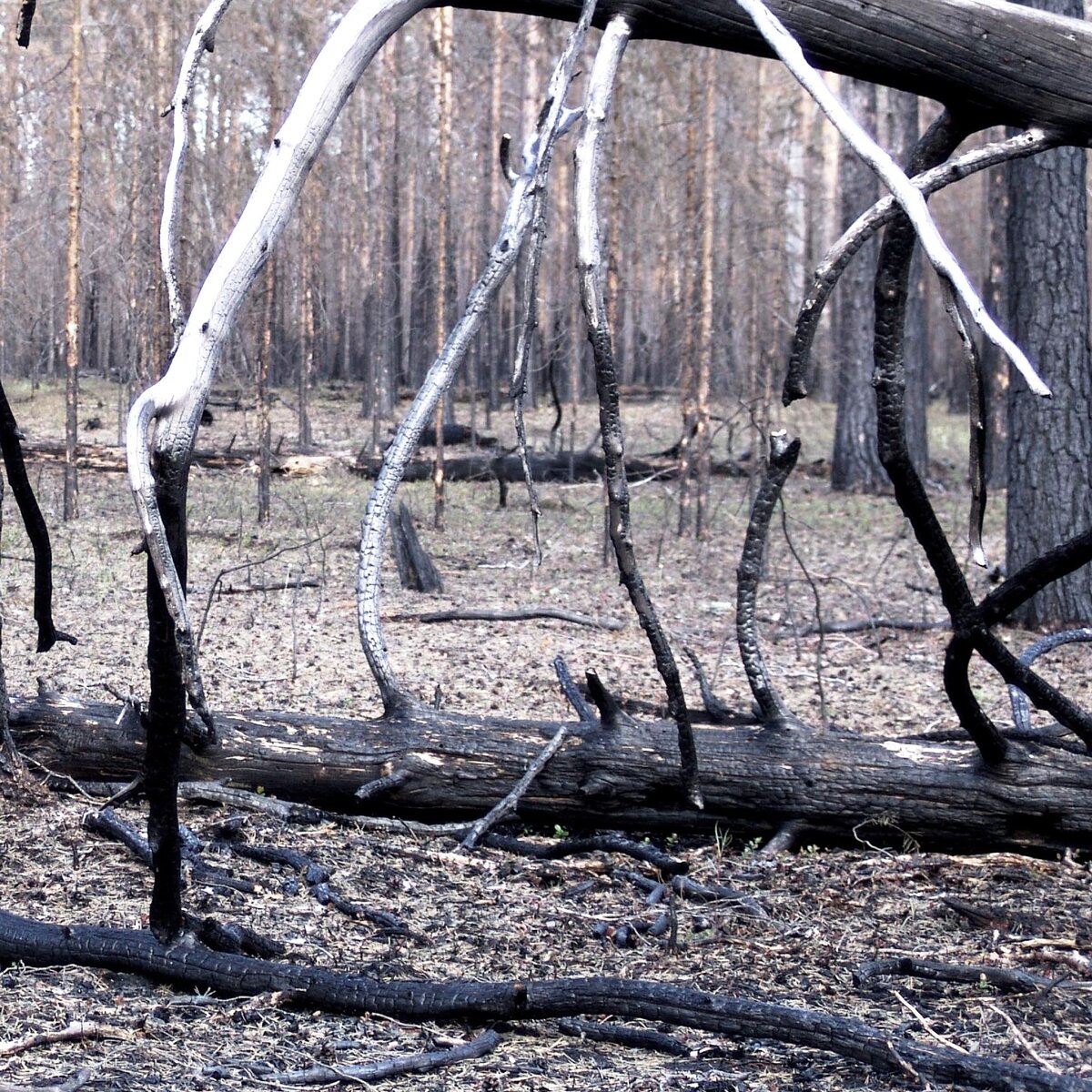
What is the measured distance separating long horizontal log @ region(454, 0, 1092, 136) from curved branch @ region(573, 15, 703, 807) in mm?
149

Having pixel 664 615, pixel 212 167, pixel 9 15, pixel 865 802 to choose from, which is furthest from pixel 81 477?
pixel 865 802

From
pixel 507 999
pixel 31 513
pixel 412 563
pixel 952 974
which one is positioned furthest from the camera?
pixel 412 563

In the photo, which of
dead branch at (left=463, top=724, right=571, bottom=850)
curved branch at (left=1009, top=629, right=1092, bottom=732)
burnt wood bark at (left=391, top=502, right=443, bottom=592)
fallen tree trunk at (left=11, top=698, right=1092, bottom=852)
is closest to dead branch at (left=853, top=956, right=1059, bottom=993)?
fallen tree trunk at (left=11, top=698, right=1092, bottom=852)

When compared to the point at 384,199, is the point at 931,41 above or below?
below

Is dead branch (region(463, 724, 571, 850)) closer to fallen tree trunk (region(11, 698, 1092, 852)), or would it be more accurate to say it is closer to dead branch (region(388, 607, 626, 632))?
fallen tree trunk (region(11, 698, 1092, 852))

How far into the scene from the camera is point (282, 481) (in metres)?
16.3

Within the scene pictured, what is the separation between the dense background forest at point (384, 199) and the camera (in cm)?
1313

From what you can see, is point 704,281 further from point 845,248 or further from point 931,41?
point 845,248

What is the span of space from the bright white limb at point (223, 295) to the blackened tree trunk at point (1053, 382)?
22.8 ft

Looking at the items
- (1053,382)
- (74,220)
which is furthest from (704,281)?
(74,220)

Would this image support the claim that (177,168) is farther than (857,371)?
No

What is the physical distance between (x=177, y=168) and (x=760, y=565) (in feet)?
6.23

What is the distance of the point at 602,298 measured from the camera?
224 centimetres

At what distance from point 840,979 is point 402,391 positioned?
83.2 ft
